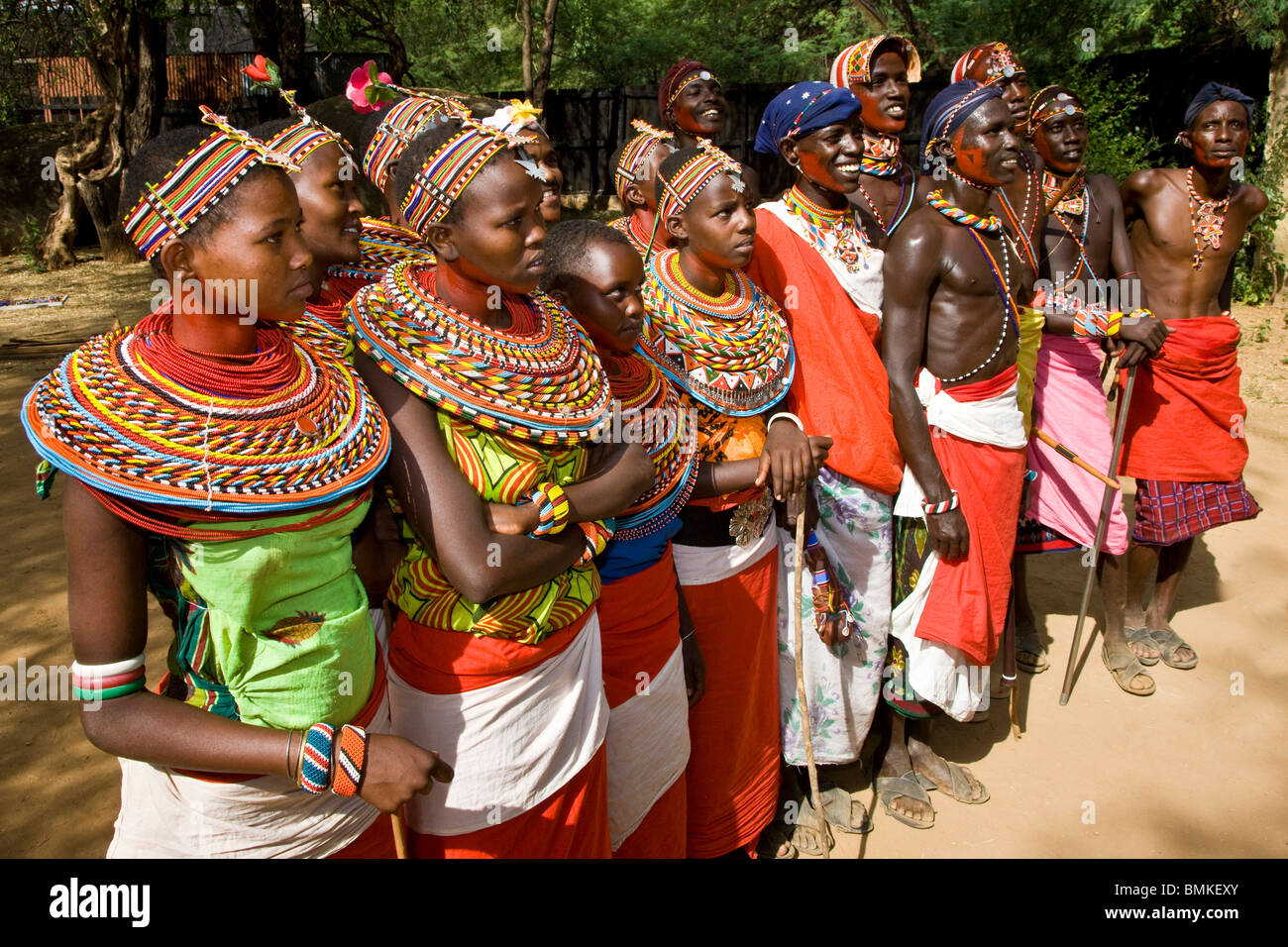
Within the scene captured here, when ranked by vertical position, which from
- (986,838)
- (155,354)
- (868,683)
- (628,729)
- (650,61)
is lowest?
(986,838)

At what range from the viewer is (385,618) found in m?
2.16

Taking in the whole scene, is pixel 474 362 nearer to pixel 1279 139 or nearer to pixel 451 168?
pixel 451 168

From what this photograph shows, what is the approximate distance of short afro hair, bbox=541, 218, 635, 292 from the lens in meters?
2.29

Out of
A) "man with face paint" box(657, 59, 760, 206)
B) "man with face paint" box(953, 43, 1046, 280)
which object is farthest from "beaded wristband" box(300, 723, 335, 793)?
"man with face paint" box(657, 59, 760, 206)

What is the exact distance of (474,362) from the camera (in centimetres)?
184

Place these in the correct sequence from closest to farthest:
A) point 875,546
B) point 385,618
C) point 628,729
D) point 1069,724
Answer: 1. point 385,618
2. point 628,729
3. point 875,546
4. point 1069,724

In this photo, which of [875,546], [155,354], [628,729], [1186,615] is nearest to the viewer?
[155,354]

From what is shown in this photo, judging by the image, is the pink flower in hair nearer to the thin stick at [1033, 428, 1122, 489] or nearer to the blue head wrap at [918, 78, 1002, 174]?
the blue head wrap at [918, 78, 1002, 174]

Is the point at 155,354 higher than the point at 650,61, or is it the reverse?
the point at 650,61

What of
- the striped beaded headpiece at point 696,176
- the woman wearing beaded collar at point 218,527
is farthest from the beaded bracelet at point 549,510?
the striped beaded headpiece at point 696,176

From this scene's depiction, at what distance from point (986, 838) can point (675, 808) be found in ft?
4.09

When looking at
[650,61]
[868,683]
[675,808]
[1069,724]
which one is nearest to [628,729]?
[675,808]

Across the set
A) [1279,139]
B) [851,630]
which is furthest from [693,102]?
[1279,139]

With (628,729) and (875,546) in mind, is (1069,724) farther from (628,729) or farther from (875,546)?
(628,729)
